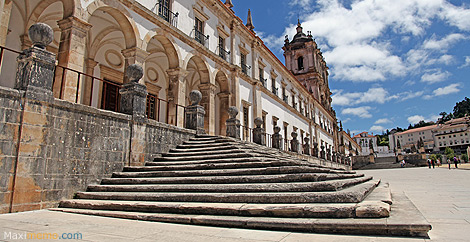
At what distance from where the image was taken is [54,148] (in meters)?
5.85

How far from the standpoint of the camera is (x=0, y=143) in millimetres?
5035

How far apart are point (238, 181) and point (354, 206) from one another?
2.52 meters

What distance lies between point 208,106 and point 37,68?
9.68 metres

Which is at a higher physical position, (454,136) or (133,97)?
(454,136)

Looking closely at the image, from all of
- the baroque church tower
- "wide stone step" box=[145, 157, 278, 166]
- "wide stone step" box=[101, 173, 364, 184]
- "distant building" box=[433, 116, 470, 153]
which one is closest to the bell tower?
the baroque church tower

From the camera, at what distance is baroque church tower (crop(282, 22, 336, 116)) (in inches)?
1533

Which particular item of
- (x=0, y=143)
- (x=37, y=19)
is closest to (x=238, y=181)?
(x=0, y=143)

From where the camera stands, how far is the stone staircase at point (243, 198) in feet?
11.5

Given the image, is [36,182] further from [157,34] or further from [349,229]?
[157,34]

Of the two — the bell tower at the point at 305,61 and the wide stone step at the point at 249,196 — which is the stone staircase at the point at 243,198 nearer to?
the wide stone step at the point at 249,196

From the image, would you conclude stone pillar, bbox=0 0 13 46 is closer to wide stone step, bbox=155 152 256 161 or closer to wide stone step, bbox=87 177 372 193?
wide stone step, bbox=87 177 372 193

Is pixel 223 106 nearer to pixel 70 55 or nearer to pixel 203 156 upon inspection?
pixel 203 156

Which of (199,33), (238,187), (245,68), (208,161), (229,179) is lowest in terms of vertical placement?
(238,187)

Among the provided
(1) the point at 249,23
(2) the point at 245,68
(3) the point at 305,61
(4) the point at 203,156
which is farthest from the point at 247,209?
(3) the point at 305,61
